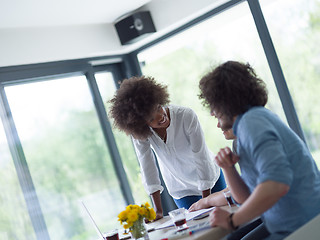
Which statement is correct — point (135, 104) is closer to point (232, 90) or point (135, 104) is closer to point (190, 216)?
point (190, 216)

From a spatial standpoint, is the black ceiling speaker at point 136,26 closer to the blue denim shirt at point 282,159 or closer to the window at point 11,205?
the window at point 11,205

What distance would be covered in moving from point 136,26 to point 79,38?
1.93 feet

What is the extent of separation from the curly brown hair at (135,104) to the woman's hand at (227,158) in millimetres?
831

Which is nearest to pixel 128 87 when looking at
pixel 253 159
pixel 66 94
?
pixel 253 159

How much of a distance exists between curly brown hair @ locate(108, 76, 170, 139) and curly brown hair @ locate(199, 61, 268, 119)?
79 centimetres

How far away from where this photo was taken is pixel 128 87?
8.84ft

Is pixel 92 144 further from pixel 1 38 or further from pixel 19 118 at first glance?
pixel 1 38

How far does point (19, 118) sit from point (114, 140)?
1072mm

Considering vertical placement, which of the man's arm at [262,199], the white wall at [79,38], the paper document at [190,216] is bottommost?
the paper document at [190,216]

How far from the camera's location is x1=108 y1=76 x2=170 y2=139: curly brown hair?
8.66 feet

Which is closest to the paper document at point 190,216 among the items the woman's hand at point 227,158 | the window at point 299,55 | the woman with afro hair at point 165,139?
the woman with afro hair at point 165,139

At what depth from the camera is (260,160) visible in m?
1.63

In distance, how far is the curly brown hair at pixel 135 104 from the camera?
2.64m

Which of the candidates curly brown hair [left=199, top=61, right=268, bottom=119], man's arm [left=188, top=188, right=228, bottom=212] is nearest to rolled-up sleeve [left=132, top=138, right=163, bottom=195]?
man's arm [left=188, top=188, right=228, bottom=212]
